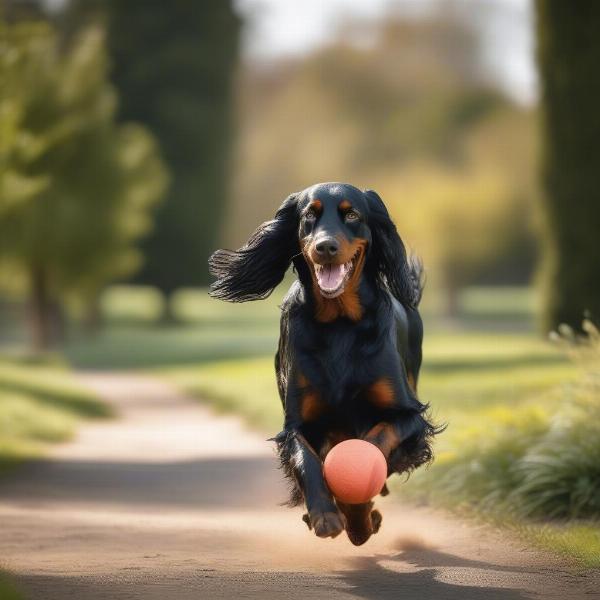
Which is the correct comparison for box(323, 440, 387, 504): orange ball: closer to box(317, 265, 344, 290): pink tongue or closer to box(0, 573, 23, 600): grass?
box(317, 265, 344, 290): pink tongue

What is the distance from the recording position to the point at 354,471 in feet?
17.8

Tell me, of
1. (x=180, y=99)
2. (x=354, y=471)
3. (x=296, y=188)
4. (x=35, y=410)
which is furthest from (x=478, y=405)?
(x=296, y=188)

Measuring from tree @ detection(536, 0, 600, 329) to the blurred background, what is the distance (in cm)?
3

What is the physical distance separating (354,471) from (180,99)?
102ft

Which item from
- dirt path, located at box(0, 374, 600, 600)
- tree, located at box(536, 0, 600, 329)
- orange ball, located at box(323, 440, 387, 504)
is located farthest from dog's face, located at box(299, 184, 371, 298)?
tree, located at box(536, 0, 600, 329)

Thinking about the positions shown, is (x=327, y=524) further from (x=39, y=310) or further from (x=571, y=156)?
(x=39, y=310)

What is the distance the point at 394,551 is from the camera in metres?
6.45

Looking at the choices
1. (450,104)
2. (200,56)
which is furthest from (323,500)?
(450,104)

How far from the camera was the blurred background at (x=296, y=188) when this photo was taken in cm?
1161

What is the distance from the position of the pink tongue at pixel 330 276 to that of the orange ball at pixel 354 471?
713 millimetres

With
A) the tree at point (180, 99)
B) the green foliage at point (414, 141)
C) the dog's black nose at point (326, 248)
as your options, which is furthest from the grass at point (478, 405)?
the tree at point (180, 99)

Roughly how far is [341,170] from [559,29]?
87.5 ft

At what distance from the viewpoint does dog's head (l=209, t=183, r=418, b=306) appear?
5.47 m

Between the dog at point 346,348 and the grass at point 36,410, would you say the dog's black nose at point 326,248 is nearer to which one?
the dog at point 346,348
